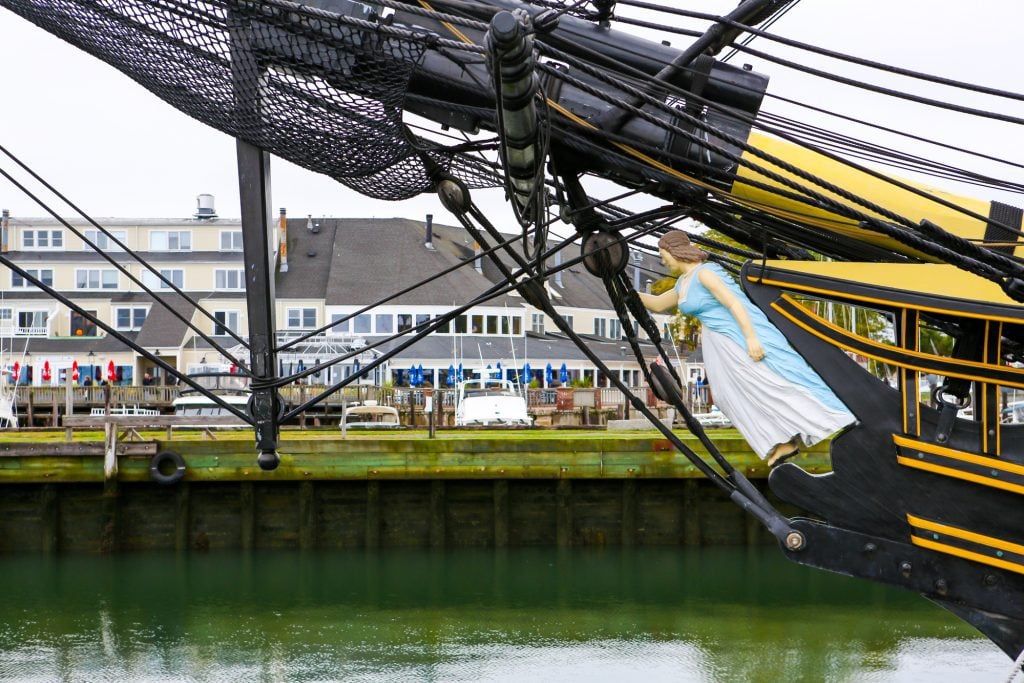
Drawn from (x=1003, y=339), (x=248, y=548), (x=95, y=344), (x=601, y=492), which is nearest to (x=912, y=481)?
(x=1003, y=339)

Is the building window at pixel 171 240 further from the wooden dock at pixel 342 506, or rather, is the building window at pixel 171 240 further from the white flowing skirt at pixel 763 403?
the white flowing skirt at pixel 763 403

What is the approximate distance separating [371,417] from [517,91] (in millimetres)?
26623

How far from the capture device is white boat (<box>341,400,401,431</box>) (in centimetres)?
2662

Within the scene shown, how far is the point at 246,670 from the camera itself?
1235 centimetres

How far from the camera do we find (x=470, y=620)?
14.6 meters

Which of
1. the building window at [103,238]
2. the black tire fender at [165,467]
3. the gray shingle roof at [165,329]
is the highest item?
the building window at [103,238]

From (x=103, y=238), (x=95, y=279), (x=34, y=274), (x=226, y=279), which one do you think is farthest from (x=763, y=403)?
(x=95, y=279)

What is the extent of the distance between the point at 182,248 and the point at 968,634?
49449 millimetres

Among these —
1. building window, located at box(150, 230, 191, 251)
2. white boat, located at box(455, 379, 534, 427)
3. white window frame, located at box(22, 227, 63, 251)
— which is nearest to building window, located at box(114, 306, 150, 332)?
building window, located at box(150, 230, 191, 251)

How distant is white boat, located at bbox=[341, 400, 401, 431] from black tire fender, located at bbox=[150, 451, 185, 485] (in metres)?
6.62

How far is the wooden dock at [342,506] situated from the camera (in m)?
17.1

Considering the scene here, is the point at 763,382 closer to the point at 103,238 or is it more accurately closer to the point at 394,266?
the point at 394,266

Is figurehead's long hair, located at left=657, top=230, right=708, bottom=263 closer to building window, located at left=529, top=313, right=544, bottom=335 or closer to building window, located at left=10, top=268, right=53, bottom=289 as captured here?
building window, located at left=529, top=313, right=544, bottom=335

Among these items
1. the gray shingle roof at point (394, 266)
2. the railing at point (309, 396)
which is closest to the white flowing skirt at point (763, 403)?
the railing at point (309, 396)
